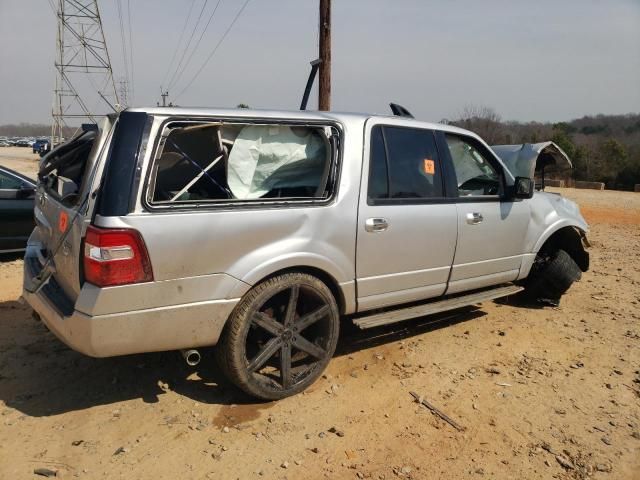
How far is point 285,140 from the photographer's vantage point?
11.4 feet

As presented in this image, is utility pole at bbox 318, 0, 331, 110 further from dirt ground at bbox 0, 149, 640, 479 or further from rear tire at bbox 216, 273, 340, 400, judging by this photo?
rear tire at bbox 216, 273, 340, 400

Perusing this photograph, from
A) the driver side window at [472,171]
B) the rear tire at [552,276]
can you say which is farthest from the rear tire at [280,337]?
the rear tire at [552,276]

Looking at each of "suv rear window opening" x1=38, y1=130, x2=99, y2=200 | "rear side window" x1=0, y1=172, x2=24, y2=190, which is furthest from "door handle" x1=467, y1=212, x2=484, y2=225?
"rear side window" x1=0, y1=172, x2=24, y2=190

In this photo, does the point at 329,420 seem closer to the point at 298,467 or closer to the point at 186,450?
the point at 298,467

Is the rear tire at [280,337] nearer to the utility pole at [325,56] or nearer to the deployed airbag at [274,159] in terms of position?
the deployed airbag at [274,159]

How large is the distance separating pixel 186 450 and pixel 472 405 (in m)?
1.88

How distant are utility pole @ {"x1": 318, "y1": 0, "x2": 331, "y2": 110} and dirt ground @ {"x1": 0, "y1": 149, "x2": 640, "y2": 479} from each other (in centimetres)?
753

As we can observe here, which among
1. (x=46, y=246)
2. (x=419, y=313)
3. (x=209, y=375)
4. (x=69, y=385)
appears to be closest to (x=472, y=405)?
(x=419, y=313)

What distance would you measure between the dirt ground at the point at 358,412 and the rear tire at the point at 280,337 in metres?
0.17

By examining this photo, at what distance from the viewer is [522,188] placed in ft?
15.1

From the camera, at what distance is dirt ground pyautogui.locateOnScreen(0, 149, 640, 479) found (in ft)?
9.12

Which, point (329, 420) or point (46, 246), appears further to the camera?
point (46, 246)

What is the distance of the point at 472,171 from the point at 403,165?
112cm

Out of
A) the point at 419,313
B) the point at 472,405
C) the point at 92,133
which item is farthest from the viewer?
the point at 419,313
